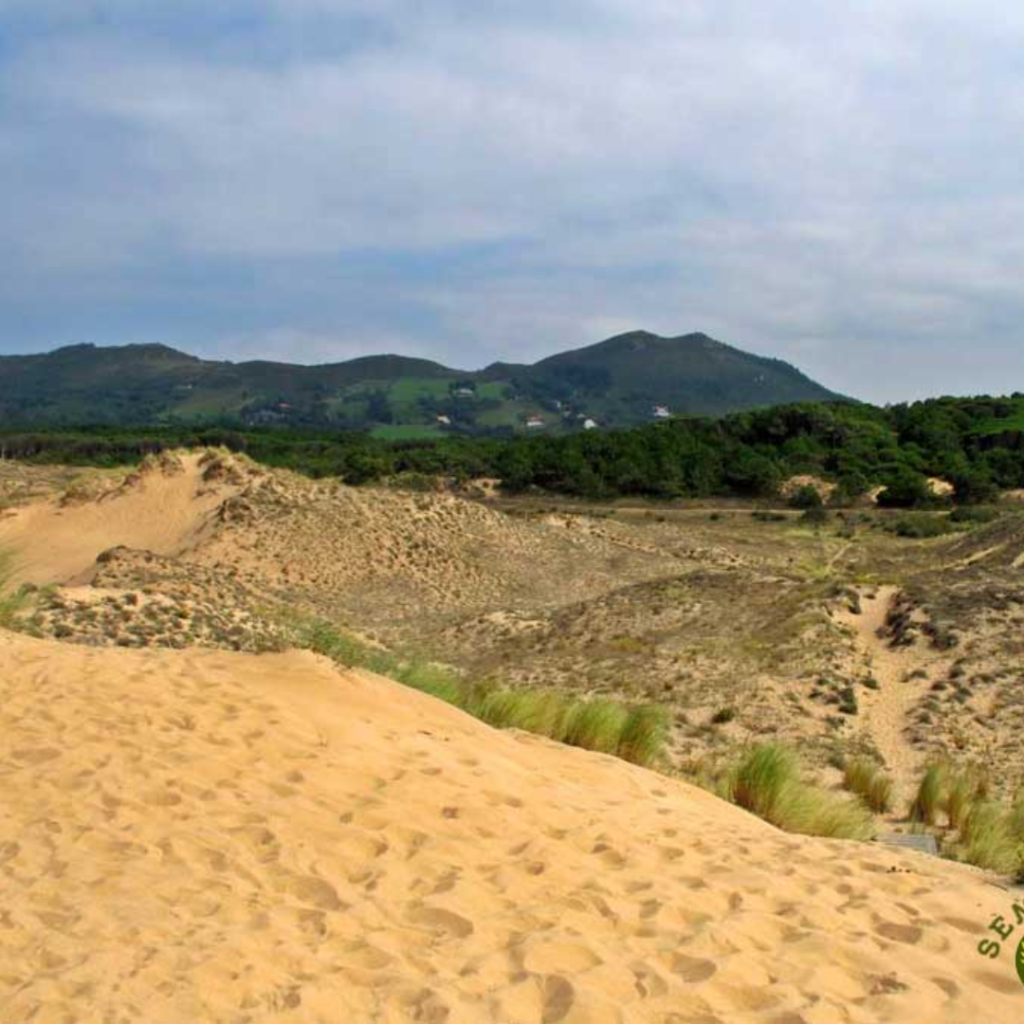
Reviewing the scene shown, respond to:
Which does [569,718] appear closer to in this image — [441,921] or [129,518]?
[441,921]

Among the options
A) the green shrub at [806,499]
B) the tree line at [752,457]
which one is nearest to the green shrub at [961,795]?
the green shrub at [806,499]

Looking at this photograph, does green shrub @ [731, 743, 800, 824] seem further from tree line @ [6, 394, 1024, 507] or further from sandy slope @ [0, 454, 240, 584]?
tree line @ [6, 394, 1024, 507]

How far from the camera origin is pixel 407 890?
201 inches

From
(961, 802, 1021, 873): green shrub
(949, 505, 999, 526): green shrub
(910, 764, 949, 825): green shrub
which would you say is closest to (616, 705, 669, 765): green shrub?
(910, 764, 949, 825): green shrub

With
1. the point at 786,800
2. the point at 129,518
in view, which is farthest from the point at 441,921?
the point at 129,518

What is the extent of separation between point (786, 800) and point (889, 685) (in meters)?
7.96

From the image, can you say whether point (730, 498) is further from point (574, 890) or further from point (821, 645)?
point (574, 890)

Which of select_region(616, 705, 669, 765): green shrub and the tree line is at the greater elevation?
the tree line

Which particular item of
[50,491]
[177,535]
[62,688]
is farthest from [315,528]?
[62,688]

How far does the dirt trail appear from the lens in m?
12.5

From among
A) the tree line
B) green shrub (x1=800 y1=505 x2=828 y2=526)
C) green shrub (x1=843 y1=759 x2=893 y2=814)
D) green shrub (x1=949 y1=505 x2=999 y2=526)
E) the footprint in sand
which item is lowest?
green shrub (x1=843 y1=759 x2=893 y2=814)

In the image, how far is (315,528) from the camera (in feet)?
92.2

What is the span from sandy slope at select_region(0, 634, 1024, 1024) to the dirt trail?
198 inches

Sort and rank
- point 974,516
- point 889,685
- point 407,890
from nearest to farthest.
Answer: point 407,890 → point 889,685 → point 974,516
